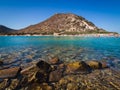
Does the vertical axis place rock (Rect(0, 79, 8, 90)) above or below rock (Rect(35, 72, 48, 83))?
below

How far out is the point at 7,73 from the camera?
16375mm

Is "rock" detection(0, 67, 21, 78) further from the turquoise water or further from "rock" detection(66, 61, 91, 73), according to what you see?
"rock" detection(66, 61, 91, 73)

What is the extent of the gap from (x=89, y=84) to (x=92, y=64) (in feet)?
19.9

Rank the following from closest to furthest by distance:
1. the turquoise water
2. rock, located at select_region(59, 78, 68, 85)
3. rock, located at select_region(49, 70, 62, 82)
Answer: rock, located at select_region(59, 78, 68, 85), rock, located at select_region(49, 70, 62, 82), the turquoise water

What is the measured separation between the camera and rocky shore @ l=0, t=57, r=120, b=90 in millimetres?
13746

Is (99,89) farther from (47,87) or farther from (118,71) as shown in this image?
(118,71)

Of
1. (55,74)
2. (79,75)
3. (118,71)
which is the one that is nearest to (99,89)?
(79,75)

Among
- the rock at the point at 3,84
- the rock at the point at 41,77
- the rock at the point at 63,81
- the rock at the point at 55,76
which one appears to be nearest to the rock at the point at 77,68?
the rock at the point at 55,76

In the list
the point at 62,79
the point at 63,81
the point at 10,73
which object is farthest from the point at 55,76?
the point at 10,73

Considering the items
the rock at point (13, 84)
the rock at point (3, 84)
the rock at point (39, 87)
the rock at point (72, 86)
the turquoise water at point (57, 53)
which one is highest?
the rock at point (39, 87)

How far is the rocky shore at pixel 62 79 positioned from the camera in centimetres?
1375

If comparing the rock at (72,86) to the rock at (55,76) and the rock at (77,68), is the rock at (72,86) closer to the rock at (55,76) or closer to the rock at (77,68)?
the rock at (55,76)


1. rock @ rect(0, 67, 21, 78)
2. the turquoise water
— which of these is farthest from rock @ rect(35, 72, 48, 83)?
the turquoise water

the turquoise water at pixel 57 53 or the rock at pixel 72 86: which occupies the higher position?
the rock at pixel 72 86
